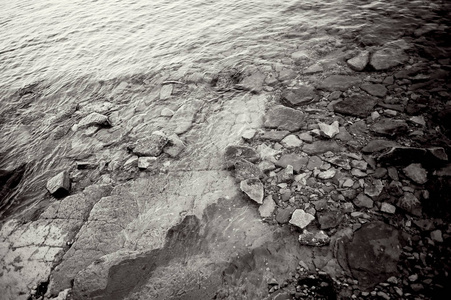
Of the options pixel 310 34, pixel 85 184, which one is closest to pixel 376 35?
pixel 310 34

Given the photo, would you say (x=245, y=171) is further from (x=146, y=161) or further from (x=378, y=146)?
(x=378, y=146)

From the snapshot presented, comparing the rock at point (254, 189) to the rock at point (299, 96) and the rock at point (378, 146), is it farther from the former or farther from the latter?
the rock at point (299, 96)

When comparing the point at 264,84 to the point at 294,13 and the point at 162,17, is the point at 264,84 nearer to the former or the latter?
the point at 294,13

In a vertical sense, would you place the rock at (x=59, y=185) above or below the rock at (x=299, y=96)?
below

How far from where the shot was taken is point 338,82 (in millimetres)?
3625

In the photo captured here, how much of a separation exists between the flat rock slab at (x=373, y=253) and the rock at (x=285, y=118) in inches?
58.1

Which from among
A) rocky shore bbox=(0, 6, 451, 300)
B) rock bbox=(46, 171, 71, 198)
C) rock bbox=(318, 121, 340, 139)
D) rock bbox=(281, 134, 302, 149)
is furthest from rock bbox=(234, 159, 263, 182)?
rock bbox=(46, 171, 71, 198)

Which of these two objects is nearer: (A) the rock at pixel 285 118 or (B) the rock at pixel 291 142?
(B) the rock at pixel 291 142

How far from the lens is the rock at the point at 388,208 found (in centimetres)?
224

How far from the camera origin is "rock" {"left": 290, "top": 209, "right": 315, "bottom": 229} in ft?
7.59

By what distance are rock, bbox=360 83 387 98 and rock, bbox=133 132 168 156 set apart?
115 inches

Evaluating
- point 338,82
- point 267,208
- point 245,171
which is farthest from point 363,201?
point 338,82

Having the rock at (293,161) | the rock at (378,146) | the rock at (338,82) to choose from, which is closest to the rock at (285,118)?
the rock at (293,161)

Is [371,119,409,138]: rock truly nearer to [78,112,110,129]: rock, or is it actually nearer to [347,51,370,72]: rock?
[347,51,370,72]: rock
